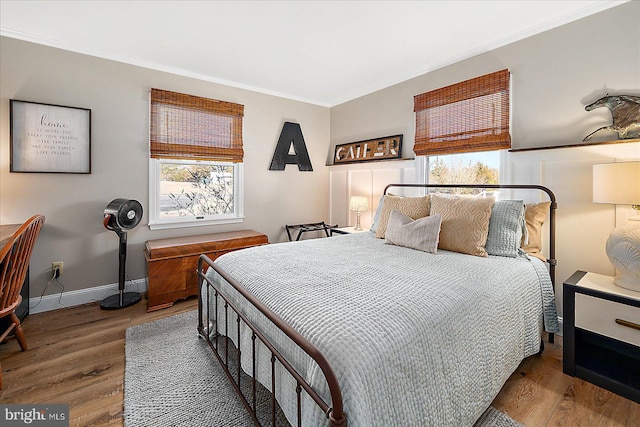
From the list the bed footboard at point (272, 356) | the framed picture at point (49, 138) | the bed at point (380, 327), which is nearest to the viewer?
the bed footboard at point (272, 356)

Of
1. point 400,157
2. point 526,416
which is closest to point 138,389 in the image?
point 526,416

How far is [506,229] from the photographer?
2119 mm

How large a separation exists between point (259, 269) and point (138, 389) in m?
0.98

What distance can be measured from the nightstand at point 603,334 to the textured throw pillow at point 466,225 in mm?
568

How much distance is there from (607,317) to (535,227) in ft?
2.34

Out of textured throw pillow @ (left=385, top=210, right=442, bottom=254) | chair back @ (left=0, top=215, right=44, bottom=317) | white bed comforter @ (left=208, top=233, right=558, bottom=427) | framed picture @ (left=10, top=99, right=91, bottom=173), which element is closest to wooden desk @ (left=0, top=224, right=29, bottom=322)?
chair back @ (left=0, top=215, right=44, bottom=317)

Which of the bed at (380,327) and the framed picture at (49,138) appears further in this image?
the framed picture at (49,138)

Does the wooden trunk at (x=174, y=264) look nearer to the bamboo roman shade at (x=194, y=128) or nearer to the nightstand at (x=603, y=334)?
the bamboo roman shade at (x=194, y=128)

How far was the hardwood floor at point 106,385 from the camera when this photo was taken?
153 cm

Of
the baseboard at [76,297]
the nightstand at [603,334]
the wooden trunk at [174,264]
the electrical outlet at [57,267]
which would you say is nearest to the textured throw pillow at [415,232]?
the nightstand at [603,334]

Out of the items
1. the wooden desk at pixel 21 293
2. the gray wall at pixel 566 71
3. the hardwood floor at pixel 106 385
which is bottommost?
the hardwood floor at pixel 106 385

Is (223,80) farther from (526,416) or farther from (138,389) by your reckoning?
(526,416)

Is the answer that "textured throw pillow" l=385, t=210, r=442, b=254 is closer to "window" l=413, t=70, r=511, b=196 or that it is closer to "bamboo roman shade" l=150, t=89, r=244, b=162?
"window" l=413, t=70, r=511, b=196

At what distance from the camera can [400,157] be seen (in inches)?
137
